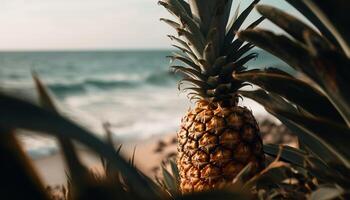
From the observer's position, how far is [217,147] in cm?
254

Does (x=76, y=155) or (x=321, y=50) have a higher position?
(x=321, y=50)

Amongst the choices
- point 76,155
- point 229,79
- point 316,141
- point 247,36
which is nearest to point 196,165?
point 229,79

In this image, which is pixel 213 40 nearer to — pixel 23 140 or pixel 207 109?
pixel 207 109

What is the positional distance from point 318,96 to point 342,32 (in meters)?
0.25

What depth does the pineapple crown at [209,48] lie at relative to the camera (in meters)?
2.70

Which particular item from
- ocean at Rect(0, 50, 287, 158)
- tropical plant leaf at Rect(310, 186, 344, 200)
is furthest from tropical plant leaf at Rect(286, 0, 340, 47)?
ocean at Rect(0, 50, 287, 158)

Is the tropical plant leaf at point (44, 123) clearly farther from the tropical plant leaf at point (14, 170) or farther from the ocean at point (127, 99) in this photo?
the ocean at point (127, 99)

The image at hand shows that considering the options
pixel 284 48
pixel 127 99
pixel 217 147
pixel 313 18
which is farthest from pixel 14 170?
pixel 127 99

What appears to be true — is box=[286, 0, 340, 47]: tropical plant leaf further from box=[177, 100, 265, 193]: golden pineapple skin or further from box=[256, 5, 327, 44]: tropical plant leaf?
box=[177, 100, 265, 193]: golden pineapple skin

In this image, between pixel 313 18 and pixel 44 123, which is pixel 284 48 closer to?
pixel 313 18

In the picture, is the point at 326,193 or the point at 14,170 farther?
the point at 326,193

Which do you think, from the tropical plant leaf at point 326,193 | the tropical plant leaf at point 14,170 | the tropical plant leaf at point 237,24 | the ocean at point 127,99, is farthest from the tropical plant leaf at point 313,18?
the ocean at point 127,99

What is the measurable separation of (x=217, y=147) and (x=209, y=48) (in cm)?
54

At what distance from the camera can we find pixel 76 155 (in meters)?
0.78
